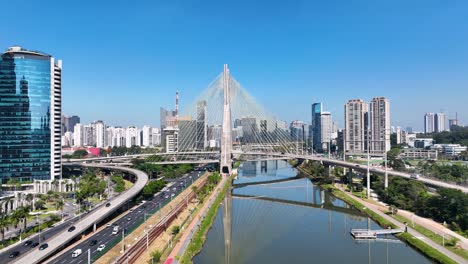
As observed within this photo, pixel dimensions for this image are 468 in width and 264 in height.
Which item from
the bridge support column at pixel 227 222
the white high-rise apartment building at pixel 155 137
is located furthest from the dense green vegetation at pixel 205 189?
the white high-rise apartment building at pixel 155 137

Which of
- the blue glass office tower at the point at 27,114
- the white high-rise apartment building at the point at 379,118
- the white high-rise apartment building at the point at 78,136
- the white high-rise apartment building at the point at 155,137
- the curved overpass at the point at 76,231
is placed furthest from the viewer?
the white high-rise apartment building at the point at 155,137

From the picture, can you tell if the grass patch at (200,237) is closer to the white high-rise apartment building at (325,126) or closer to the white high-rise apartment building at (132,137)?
the white high-rise apartment building at (325,126)

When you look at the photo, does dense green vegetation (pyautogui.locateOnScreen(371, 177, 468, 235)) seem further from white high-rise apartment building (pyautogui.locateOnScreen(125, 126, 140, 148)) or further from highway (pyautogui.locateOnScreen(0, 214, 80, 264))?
white high-rise apartment building (pyautogui.locateOnScreen(125, 126, 140, 148))

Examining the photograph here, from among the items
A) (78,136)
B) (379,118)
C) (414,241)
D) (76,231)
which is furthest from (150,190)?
(78,136)

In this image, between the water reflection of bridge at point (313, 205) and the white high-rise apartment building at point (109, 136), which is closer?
the water reflection of bridge at point (313, 205)

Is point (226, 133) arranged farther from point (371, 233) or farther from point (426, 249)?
point (426, 249)

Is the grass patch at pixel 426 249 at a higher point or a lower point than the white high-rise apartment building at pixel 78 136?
lower
